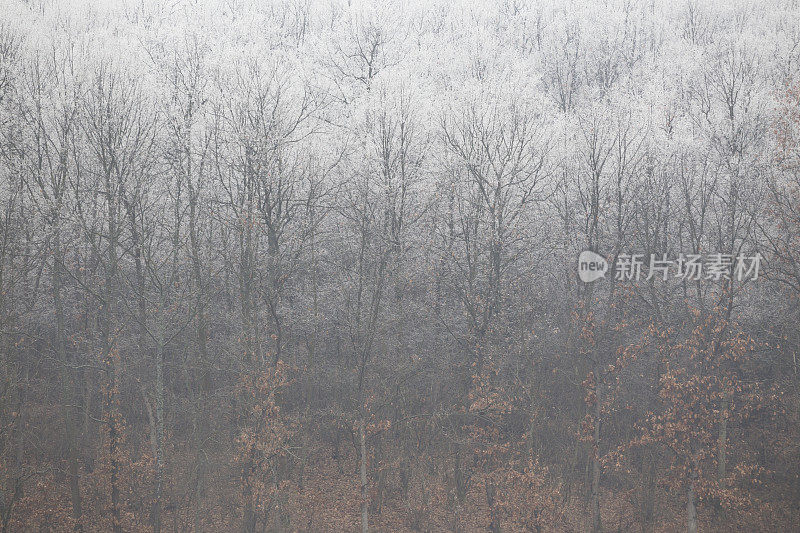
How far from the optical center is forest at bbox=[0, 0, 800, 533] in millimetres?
15094

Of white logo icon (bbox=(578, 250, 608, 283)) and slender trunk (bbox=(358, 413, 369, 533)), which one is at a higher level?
white logo icon (bbox=(578, 250, 608, 283))

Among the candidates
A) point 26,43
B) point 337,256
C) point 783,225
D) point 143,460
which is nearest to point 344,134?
point 337,256

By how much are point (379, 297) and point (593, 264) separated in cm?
656

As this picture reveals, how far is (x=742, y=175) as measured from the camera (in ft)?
51.0

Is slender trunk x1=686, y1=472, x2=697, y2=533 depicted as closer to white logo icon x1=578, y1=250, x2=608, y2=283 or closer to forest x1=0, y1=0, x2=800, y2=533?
forest x1=0, y1=0, x2=800, y2=533

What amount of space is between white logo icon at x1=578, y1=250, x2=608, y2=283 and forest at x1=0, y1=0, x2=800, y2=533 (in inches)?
4.1

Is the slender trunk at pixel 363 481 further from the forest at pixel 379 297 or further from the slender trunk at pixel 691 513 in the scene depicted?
the slender trunk at pixel 691 513

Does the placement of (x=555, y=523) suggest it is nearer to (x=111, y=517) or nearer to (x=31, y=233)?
(x=111, y=517)

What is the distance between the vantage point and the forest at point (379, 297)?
594 inches

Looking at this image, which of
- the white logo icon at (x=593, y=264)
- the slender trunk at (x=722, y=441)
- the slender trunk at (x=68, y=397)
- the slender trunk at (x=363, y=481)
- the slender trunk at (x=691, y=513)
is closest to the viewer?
the slender trunk at (x=691, y=513)

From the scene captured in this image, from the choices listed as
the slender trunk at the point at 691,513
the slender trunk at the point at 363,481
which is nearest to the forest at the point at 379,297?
the slender trunk at the point at 691,513
